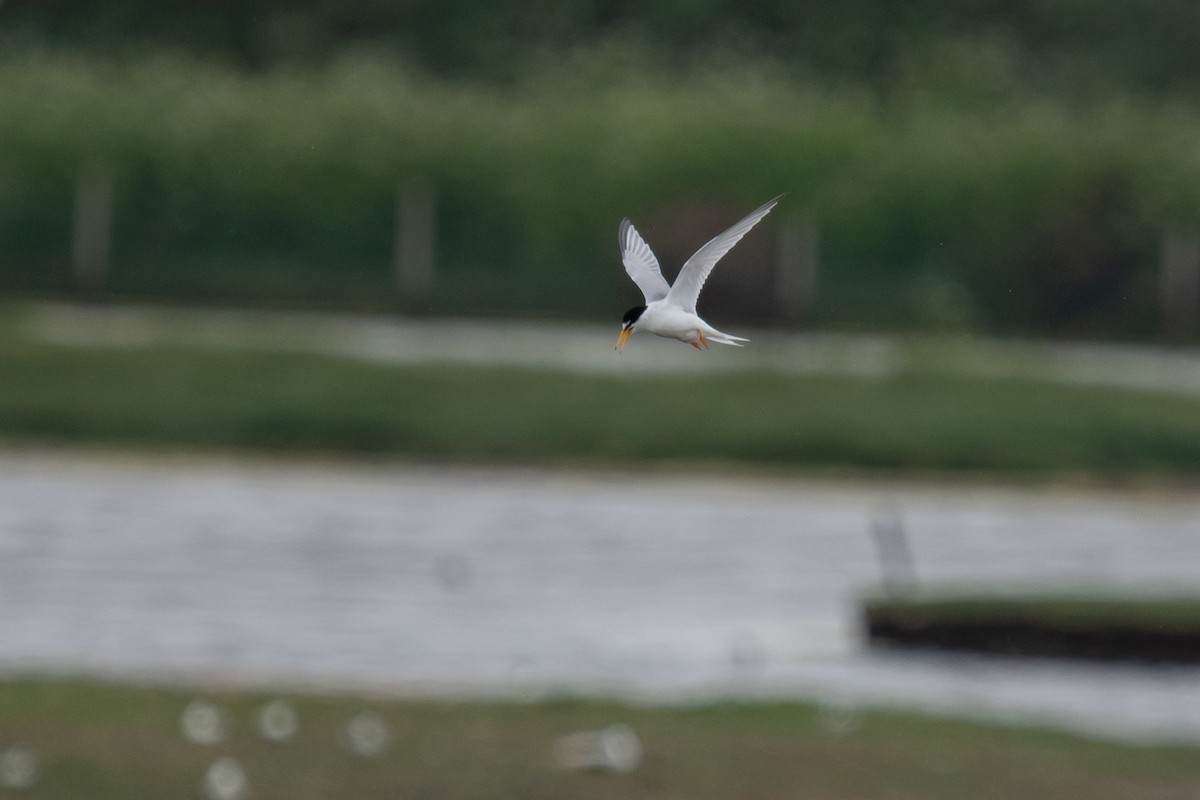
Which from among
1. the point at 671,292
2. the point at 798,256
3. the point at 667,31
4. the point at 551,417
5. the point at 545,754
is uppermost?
the point at 667,31

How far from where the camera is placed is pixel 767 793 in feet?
54.8

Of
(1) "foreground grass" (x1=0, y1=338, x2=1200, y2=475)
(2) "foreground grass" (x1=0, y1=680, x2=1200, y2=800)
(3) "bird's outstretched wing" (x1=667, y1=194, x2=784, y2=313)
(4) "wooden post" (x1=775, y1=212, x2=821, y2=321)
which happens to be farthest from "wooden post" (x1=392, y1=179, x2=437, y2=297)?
(3) "bird's outstretched wing" (x1=667, y1=194, x2=784, y2=313)

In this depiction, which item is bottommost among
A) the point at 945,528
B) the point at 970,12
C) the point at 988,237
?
the point at 945,528

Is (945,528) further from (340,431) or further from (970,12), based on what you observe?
(970,12)

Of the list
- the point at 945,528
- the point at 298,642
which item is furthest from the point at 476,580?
the point at 945,528

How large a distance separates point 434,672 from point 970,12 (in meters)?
40.5

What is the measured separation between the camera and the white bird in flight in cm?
506

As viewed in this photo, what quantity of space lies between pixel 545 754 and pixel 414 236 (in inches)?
704

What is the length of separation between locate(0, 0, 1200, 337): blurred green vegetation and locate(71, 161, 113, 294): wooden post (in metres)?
0.35

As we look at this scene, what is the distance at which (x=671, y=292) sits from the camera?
5.21 metres

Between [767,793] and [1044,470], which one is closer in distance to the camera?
[767,793]

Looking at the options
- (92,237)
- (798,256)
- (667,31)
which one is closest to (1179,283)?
(667,31)

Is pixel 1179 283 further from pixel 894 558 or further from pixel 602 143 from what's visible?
pixel 894 558

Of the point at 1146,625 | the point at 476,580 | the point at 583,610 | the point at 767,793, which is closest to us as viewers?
the point at 767,793
